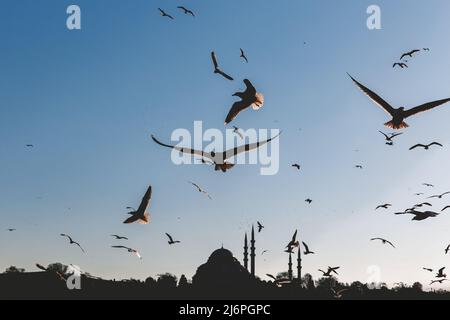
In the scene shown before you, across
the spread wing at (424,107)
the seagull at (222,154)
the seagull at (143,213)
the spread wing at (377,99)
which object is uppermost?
the spread wing at (377,99)

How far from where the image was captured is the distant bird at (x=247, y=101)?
1349 cm

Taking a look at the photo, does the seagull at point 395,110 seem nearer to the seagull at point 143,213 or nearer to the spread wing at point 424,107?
the spread wing at point 424,107

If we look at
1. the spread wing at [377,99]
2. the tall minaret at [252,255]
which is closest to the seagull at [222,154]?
the spread wing at [377,99]

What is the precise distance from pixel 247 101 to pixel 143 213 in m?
3.95

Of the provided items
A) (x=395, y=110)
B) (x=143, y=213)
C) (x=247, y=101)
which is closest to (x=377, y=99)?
(x=395, y=110)

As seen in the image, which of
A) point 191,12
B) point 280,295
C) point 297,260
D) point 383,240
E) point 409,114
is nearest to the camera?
point 409,114

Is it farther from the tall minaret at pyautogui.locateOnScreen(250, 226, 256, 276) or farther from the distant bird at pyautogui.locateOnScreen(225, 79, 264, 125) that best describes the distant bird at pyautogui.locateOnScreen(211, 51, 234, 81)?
the tall minaret at pyautogui.locateOnScreen(250, 226, 256, 276)

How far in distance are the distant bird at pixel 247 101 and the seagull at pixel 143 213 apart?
2939mm
